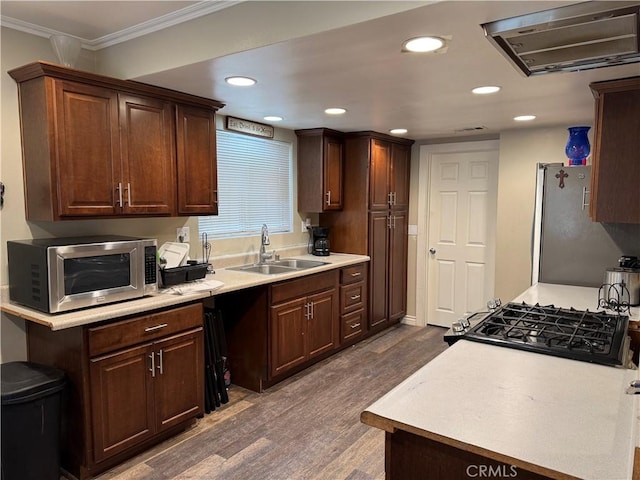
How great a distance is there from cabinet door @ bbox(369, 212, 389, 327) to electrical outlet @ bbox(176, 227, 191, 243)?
1941 millimetres

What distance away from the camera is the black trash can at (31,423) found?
6.73ft

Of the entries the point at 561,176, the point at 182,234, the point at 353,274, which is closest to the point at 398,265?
the point at 353,274

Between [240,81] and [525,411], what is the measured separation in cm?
212

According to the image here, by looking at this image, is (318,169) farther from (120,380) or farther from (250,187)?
(120,380)

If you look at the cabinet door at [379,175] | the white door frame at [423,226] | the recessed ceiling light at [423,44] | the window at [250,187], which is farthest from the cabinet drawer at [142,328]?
the white door frame at [423,226]

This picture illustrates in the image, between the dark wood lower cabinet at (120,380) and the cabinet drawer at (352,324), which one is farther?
the cabinet drawer at (352,324)

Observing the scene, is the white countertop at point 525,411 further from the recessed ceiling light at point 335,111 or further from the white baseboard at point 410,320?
the white baseboard at point 410,320

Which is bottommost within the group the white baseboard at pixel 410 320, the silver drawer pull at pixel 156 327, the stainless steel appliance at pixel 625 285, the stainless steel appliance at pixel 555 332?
the white baseboard at pixel 410 320

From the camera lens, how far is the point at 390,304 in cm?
498

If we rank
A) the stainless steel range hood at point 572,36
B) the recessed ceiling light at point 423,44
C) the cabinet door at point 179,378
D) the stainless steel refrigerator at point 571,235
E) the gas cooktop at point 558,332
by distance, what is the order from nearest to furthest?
the stainless steel range hood at point 572,36, the gas cooktop at point 558,332, the recessed ceiling light at point 423,44, the cabinet door at point 179,378, the stainless steel refrigerator at point 571,235

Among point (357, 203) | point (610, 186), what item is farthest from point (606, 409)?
point (357, 203)

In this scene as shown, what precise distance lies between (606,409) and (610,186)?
1.73 m

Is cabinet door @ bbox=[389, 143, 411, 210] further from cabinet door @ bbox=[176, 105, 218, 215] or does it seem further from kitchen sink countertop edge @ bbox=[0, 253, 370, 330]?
cabinet door @ bbox=[176, 105, 218, 215]

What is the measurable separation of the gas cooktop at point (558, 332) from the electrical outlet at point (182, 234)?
2142mm
